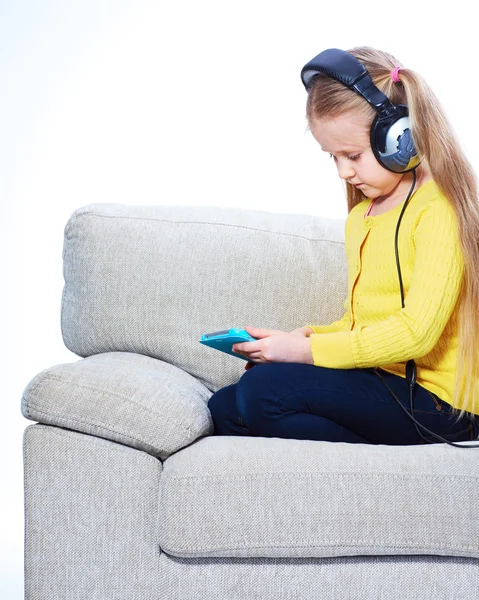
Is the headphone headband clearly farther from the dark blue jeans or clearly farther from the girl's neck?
the dark blue jeans

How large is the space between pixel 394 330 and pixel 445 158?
35 centimetres

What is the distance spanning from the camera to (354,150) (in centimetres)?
166

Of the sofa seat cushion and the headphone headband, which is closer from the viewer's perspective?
the sofa seat cushion

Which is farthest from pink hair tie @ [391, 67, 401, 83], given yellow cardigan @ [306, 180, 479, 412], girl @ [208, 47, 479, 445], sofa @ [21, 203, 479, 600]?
sofa @ [21, 203, 479, 600]

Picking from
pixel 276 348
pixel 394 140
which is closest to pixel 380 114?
pixel 394 140

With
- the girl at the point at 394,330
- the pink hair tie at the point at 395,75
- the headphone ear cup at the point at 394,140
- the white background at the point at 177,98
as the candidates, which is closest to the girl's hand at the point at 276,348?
the girl at the point at 394,330

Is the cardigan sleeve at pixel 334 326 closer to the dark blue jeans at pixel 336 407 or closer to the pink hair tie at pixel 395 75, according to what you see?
the dark blue jeans at pixel 336 407

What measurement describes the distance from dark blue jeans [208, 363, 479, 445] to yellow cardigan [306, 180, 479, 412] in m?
0.04

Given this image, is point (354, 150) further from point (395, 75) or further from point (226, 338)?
point (226, 338)

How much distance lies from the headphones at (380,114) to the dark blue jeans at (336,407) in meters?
0.44

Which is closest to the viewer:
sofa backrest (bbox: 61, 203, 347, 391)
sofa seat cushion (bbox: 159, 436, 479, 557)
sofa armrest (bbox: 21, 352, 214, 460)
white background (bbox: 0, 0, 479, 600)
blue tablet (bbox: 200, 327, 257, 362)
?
sofa seat cushion (bbox: 159, 436, 479, 557)

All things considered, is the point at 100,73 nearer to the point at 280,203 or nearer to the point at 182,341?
the point at 280,203

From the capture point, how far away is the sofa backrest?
204cm

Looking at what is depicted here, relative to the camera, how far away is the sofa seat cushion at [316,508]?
4.70ft
